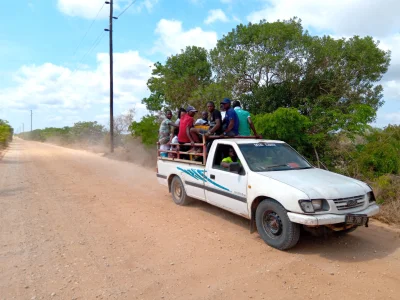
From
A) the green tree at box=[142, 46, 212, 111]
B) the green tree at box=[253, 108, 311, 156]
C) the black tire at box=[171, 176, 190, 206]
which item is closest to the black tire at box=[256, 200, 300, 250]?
the black tire at box=[171, 176, 190, 206]

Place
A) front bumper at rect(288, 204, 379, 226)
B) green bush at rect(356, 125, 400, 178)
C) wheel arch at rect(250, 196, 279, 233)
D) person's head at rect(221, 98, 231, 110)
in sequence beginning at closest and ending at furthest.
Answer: front bumper at rect(288, 204, 379, 226) < wheel arch at rect(250, 196, 279, 233) < person's head at rect(221, 98, 231, 110) < green bush at rect(356, 125, 400, 178)

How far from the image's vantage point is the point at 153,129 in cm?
1558

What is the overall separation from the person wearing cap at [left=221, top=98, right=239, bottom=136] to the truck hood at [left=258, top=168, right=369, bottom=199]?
6.77ft

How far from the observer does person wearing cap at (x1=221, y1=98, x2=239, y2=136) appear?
7105mm

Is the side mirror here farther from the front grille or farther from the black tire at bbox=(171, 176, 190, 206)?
the black tire at bbox=(171, 176, 190, 206)

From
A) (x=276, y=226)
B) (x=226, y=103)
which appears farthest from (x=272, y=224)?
(x=226, y=103)

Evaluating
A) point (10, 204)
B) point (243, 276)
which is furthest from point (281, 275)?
point (10, 204)

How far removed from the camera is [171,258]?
14.8 feet

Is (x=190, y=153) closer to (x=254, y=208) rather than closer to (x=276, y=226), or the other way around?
(x=254, y=208)

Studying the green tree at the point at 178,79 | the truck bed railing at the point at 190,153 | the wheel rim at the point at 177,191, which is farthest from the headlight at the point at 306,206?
the green tree at the point at 178,79

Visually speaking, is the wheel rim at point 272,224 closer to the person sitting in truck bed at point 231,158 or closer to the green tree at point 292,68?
the person sitting in truck bed at point 231,158

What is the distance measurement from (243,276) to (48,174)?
10.1 metres

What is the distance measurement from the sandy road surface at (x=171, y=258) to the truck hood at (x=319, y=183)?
0.89 metres

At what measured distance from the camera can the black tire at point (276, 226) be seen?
460cm
